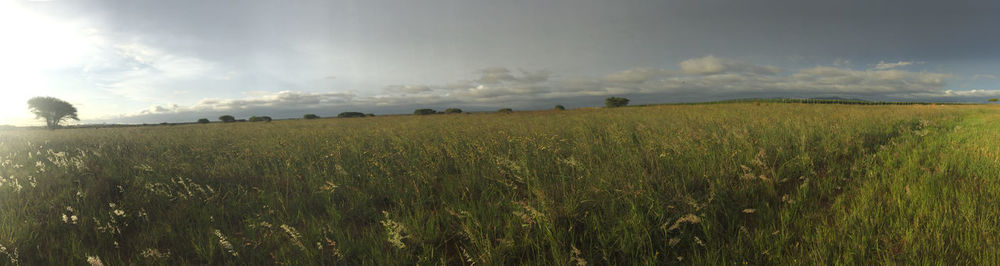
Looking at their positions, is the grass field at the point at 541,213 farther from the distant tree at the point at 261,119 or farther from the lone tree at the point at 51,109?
the lone tree at the point at 51,109

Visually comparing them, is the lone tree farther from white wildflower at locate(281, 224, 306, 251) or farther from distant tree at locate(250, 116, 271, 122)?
white wildflower at locate(281, 224, 306, 251)

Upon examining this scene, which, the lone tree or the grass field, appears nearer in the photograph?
the grass field

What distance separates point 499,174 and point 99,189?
498cm

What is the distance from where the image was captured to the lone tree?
132 feet

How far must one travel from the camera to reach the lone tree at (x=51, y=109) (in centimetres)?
4020

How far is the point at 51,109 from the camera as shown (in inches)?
1641

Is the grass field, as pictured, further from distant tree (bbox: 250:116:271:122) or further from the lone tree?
the lone tree

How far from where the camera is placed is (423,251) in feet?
7.82

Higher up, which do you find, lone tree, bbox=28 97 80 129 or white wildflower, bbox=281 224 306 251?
lone tree, bbox=28 97 80 129

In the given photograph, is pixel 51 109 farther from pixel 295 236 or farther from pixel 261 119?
pixel 295 236

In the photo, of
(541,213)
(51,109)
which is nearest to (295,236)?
(541,213)

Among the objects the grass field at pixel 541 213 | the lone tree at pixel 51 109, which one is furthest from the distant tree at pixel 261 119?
the grass field at pixel 541 213

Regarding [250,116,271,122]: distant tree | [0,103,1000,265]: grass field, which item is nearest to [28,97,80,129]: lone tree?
[250,116,271,122]: distant tree

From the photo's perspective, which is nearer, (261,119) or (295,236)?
(295,236)
